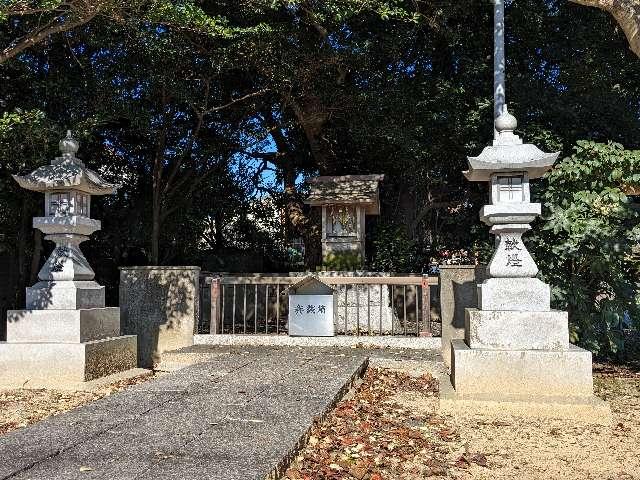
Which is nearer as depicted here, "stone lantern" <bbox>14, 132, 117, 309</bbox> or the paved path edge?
the paved path edge

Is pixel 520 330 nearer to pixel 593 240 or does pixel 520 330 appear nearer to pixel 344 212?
pixel 593 240

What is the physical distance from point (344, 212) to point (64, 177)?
19.2 ft

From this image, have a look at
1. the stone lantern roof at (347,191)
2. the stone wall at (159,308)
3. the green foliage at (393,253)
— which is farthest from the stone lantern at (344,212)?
the stone wall at (159,308)

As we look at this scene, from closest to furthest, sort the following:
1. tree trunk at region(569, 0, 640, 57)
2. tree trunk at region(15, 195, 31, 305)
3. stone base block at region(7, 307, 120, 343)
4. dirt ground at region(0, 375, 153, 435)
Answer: dirt ground at region(0, 375, 153, 435), tree trunk at region(569, 0, 640, 57), stone base block at region(7, 307, 120, 343), tree trunk at region(15, 195, 31, 305)

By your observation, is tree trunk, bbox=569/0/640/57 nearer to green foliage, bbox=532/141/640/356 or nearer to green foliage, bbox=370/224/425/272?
green foliage, bbox=532/141/640/356

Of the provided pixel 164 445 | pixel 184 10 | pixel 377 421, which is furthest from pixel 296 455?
pixel 184 10

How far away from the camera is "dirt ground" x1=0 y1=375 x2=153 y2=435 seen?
5.16 m

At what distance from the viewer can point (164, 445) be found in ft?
11.2

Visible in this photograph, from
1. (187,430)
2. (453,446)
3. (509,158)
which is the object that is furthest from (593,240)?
(187,430)

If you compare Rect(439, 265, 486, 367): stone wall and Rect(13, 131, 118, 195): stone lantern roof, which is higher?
Rect(13, 131, 118, 195): stone lantern roof

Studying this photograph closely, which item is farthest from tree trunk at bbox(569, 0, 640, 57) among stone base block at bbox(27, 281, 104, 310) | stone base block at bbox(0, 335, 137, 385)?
stone base block at bbox(0, 335, 137, 385)

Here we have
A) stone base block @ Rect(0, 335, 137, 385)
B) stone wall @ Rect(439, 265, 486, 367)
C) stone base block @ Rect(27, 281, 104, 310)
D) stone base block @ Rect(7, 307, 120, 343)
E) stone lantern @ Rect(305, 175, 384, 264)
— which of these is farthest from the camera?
stone lantern @ Rect(305, 175, 384, 264)

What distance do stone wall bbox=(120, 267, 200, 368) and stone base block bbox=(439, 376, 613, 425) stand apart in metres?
4.71

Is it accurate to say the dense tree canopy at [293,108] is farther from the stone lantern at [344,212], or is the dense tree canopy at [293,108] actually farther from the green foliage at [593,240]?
the stone lantern at [344,212]
